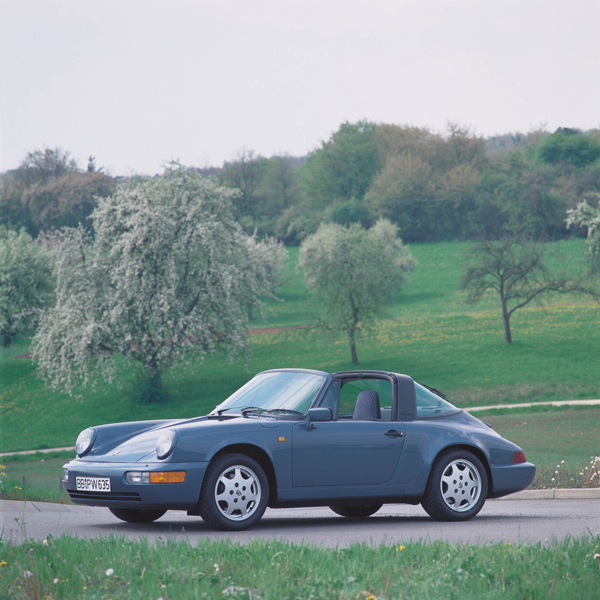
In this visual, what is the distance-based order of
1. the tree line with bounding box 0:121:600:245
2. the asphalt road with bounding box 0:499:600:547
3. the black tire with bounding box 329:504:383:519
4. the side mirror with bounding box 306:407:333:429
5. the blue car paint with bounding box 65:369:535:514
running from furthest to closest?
1. the tree line with bounding box 0:121:600:245
2. the black tire with bounding box 329:504:383:519
3. the side mirror with bounding box 306:407:333:429
4. the blue car paint with bounding box 65:369:535:514
5. the asphalt road with bounding box 0:499:600:547

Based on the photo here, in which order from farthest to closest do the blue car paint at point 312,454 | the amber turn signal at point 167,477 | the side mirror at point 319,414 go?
the side mirror at point 319,414
the blue car paint at point 312,454
the amber turn signal at point 167,477

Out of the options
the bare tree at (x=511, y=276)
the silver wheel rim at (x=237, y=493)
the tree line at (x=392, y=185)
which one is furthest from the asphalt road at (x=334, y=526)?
the tree line at (x=392, y=185)

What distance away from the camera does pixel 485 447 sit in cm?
854

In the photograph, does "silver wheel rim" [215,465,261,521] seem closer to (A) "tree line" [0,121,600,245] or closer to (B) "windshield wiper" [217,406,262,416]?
(B) "windshield wiper" [217,406,262,416]

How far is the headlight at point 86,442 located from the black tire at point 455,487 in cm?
344

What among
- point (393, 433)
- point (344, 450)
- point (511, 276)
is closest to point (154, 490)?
point (344, 450)

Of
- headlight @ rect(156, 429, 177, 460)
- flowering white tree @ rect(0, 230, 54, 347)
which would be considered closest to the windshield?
headlight @ rect(156, 429, 177, 460)

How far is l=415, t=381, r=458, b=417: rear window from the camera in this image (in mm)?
8594

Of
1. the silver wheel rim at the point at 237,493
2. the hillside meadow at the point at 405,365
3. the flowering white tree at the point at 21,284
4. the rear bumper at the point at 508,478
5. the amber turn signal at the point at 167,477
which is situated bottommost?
the hillside meadow at the point at 405,365

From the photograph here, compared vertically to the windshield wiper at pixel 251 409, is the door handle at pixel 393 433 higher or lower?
lower

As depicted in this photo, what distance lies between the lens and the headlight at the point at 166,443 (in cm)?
715

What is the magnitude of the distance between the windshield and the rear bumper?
2.17 meters

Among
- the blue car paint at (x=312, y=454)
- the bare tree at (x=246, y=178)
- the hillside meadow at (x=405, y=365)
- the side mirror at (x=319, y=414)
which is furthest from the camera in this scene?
the bare tree at (x=246, y=178)

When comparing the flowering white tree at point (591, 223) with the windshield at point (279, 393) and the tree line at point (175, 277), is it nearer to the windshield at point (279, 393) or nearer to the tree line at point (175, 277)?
the tree line at point (175, 277)
